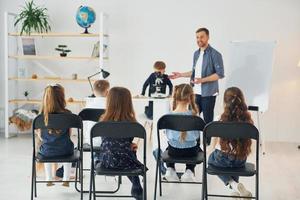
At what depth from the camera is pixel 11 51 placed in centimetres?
777

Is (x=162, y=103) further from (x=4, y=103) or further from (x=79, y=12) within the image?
(x=4, y=103)

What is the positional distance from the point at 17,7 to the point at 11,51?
0.75 m

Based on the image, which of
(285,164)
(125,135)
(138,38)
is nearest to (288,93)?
(285,164)

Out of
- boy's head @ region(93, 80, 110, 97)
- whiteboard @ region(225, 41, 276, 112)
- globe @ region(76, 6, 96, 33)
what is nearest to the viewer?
boy's head @ region(93, 80, 110, 97)

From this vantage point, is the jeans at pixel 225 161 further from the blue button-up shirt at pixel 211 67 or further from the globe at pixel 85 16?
the globe at pixel 85 16

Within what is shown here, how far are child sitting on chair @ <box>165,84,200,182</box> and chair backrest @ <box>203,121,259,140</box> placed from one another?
57 centimetres

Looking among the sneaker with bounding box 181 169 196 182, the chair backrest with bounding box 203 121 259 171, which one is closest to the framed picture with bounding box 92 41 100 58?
the sneaker with bounding box 181 169 196 182

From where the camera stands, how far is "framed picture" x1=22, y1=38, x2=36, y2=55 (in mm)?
7395

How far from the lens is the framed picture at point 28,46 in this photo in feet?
24.3

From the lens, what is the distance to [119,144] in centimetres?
371

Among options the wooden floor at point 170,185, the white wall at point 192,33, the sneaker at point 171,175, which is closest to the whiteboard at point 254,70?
the white wall at point 192,33

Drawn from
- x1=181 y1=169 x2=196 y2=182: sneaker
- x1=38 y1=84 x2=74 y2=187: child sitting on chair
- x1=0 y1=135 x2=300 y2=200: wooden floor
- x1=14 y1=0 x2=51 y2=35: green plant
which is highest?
x1=14 y1=0 x2=51 y2=35: green plant

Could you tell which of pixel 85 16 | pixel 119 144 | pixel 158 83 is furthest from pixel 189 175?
pixel 85 16

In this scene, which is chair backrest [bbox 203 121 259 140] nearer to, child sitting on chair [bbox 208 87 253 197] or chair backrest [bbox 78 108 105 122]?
child sitting on chair [bbox 208 87 253 197]
